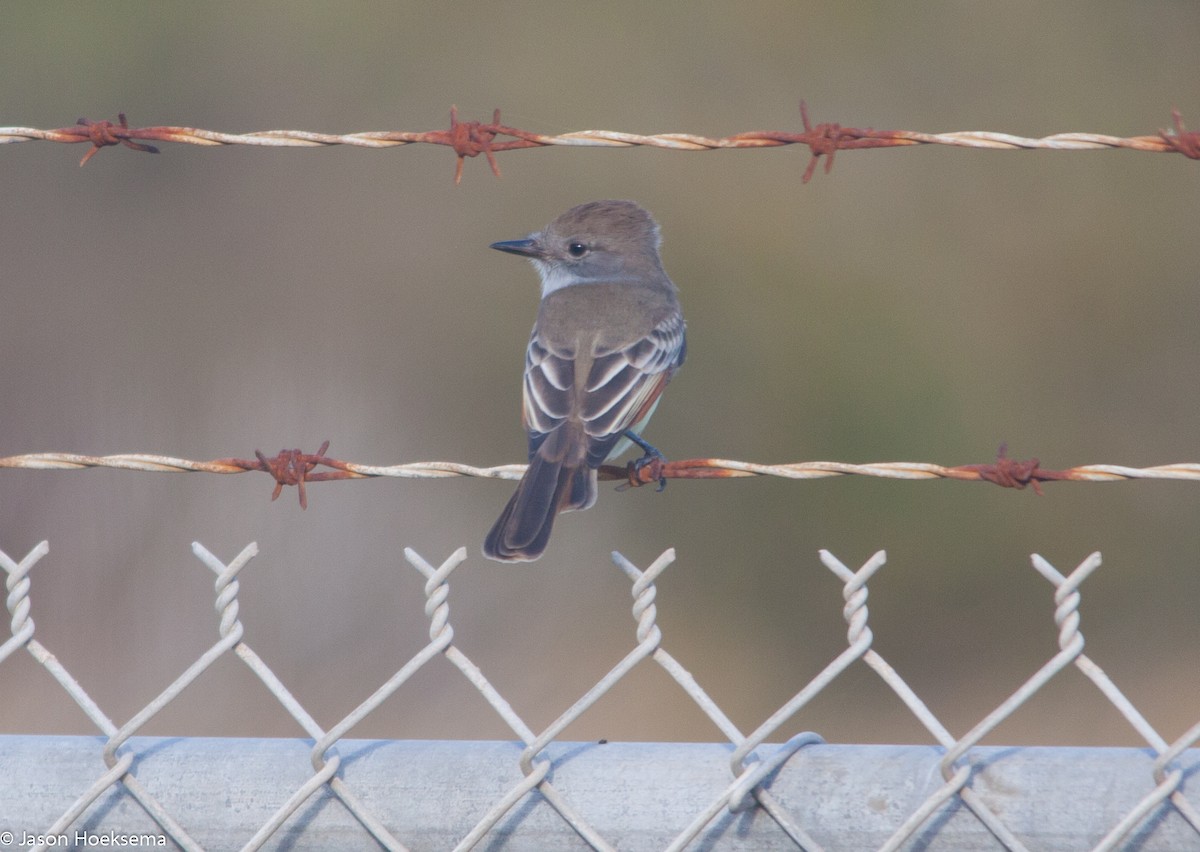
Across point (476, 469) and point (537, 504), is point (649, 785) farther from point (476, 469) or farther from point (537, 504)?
point (537, 504)

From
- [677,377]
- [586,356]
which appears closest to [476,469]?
[586,356]

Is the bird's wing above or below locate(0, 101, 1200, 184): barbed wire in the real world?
above

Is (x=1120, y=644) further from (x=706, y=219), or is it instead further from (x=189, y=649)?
(x=189, y=649)

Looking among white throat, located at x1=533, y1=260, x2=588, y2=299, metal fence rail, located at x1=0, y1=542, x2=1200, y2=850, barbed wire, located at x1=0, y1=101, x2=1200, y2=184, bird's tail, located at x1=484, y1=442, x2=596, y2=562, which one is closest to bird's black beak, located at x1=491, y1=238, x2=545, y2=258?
white throat, located at x1=533, y1=260, x2=588, y2=299

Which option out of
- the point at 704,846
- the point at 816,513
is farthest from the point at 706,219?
the point at 704,846

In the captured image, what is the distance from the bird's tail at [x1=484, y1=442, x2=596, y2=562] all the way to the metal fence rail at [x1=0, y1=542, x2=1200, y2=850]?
1179 mm

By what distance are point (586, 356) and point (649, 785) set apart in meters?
2.60

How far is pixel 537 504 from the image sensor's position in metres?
3.96

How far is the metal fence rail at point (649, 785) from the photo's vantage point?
229 cm

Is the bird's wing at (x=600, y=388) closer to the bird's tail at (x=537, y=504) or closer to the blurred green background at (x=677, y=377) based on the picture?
the bird's tail at (x=537, y=504)

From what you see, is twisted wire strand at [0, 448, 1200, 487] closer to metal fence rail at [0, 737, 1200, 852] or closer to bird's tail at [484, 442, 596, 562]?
metal fence rail at [0, 737, 1200, 852]

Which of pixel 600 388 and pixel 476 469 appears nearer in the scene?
pixel 476 469

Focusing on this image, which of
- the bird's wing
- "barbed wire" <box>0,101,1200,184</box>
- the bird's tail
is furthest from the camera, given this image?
the bird's wing

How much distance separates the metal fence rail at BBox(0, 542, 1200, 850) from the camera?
2.29 m
